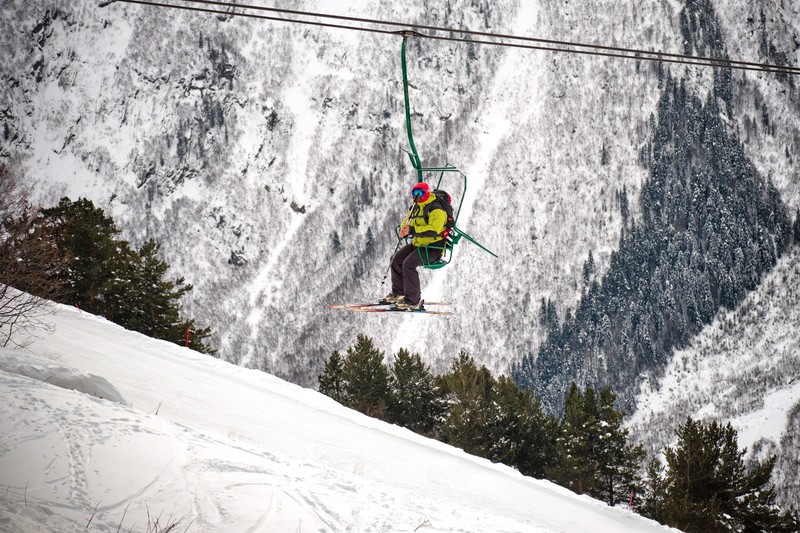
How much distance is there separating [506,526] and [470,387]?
2422 cm

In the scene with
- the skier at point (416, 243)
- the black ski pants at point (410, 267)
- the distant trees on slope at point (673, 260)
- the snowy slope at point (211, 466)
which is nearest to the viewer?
the snowy slope at point (211, 466)

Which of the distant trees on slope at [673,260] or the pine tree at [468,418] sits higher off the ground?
the distant trees on slope at [673,260]

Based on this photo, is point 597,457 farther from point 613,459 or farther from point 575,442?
point 575,442

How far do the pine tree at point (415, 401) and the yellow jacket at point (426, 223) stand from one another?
22.2m

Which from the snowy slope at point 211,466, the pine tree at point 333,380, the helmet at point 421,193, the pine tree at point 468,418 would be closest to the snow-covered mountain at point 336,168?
the pine tree at point 333,380

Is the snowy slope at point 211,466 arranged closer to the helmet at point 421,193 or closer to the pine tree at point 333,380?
the helmet at point 421,193

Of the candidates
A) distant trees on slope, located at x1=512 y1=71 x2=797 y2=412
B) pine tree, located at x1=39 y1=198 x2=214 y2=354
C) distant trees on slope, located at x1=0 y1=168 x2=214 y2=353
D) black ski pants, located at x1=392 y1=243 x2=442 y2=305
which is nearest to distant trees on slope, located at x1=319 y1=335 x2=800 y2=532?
pine tree, located at x1=39 y1=198 x2=214 y2=354

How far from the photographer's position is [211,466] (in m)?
6.59

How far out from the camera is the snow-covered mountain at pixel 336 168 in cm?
15225

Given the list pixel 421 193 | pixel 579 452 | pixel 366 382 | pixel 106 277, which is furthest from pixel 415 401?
pixel 421 193

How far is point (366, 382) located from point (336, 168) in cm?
15723

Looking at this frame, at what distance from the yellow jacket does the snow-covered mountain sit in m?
127

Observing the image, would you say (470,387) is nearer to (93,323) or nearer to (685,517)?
(685,517)

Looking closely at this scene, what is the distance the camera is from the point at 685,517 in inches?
871
